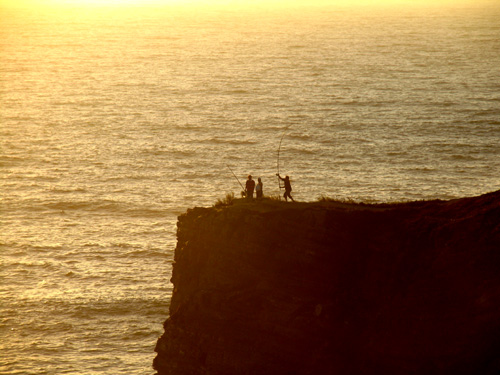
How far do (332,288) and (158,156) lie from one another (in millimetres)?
59869

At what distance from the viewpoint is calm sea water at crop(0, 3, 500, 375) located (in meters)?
50.2

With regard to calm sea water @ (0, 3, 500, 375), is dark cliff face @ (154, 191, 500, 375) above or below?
above

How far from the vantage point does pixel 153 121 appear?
341 feet

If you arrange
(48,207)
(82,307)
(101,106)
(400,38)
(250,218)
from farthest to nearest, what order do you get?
(400,38) → (101,106) → (48,207) → (82,307) → (250,218)

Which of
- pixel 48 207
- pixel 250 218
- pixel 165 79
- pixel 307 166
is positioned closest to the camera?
pixel 250 218

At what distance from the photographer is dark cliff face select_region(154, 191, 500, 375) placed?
25422 mm

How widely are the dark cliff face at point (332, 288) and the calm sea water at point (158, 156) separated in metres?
17.5

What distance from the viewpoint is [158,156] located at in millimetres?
84938

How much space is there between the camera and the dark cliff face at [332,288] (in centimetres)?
2542

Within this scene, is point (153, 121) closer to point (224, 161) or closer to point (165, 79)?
point (224, 161)

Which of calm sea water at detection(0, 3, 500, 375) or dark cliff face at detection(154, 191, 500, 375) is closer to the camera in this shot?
dark cliff face at detection(154, 191, 500, 375)

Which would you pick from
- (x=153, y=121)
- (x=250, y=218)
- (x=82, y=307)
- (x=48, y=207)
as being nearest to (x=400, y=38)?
(x=153, y=121)

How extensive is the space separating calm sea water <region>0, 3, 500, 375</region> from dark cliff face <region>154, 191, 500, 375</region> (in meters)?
17.5

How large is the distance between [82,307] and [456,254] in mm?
31282
